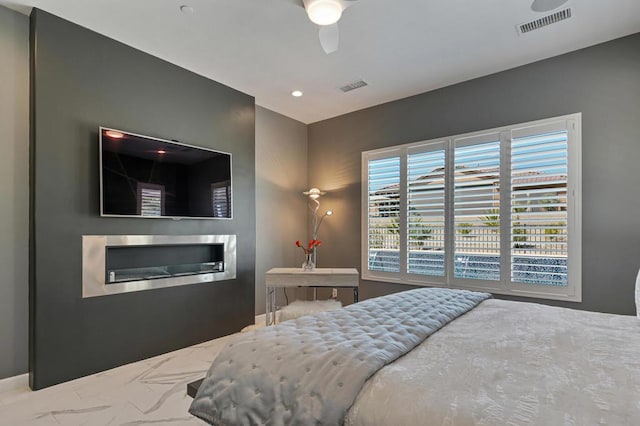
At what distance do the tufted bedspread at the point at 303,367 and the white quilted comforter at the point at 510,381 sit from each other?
0.05 meters

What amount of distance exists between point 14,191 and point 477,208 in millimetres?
4137

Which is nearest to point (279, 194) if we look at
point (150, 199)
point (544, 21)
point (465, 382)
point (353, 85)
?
point (353, 85)

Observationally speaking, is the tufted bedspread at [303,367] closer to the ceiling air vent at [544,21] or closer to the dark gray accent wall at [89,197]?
the dark gray accent wall at [89,197]

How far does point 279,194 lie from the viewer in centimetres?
484

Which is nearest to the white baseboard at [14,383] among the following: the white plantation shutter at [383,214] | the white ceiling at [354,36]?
the white ceiling at [354,36]

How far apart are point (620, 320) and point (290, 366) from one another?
1.88m

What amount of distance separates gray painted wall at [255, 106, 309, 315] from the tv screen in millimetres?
835

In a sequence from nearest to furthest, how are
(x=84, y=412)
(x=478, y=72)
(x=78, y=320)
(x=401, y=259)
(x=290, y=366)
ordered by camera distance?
(x=290, y=366), (x=84, y=412), (x=78, y=320), (x=478, y=72), (x=401, y=259)

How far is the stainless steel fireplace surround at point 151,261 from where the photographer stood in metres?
2.85

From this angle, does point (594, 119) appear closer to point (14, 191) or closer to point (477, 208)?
point (477, 208)

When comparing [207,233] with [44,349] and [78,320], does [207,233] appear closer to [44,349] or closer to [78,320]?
[78,320]

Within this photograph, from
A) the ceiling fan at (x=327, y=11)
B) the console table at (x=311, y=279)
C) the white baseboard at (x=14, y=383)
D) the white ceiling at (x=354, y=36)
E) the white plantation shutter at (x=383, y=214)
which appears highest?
the white ceiling at (x=354, y=36)

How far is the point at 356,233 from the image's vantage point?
15.4ft

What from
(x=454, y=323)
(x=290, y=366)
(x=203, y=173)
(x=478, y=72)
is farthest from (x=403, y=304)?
(x=478, y=72)
